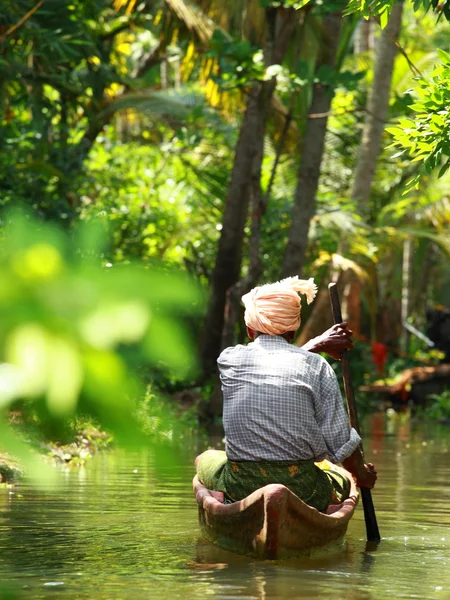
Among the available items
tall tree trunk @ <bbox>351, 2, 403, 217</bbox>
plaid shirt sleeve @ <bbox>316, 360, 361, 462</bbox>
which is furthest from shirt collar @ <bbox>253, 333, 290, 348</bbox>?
tall tree trunk @ <bbox>351, 2, 403, 217</bbox>

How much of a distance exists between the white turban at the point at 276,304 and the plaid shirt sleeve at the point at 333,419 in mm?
315

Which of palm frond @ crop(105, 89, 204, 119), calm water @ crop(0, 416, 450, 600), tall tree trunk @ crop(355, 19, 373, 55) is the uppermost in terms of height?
tall tree trunk @ crop(355, 19, 373, 55)

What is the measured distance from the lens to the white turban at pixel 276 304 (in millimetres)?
5617

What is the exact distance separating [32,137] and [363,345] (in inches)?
321

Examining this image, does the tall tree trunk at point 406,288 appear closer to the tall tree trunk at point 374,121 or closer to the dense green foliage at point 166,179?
the dense green foliage at point 166,179

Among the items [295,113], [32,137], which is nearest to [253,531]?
[32,137]

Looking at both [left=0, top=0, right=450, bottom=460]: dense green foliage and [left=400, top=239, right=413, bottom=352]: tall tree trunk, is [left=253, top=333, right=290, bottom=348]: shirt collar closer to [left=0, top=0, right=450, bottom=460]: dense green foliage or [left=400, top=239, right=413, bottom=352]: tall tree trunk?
[left=0, top=0, right=450, bottom=460]: dense green foliage

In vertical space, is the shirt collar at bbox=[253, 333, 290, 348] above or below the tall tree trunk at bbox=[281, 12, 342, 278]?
below

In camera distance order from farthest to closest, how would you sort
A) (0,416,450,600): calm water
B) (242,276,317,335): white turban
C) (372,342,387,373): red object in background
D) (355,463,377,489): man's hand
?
(372,342,387,373): red object in background → (355,463,377,489): man's hand → (242,276,317,335): white turban → (0,416,450,600): calm water

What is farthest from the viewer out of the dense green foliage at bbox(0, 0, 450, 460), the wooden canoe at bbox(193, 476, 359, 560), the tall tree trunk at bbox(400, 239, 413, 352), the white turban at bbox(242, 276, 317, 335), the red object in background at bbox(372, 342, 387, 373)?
the tall tree trunk at bbox(400, 239, 413, 352)

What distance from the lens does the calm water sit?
4.79 m

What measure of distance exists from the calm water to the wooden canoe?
8cm

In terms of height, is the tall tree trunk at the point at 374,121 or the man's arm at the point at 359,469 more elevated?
the tall tree trunk at the point at 374,121

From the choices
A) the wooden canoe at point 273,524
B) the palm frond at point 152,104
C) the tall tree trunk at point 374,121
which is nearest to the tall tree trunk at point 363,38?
the tall tree trunk at point 374,121
